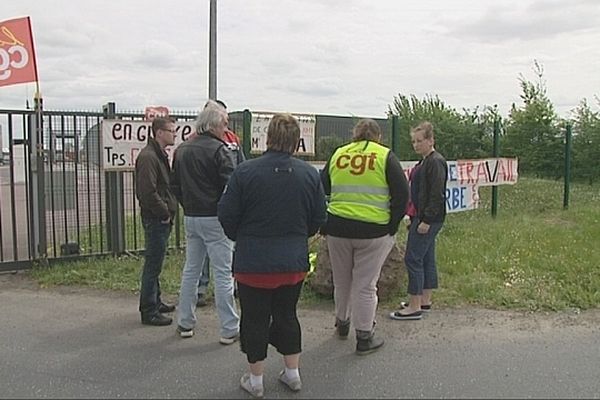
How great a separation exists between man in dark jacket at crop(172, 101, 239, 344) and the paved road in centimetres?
45

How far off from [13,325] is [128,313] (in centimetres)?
97

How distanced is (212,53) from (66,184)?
11.0ft

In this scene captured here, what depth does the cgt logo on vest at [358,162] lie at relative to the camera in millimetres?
4621

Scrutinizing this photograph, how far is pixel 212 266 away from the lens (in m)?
4.96

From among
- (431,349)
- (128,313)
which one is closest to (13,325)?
(128,313)

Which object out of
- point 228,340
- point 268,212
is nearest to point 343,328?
point 228,340

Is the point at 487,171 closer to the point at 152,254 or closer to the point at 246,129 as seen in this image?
the point at 246,129

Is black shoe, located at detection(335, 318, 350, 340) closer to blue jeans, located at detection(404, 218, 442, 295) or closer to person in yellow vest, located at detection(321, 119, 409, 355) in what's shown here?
person in yellow vest, located at detection(321, 119, 409, 355)

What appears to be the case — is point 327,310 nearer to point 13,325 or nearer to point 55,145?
point 13,325

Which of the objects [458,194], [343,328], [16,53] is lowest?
[343,328]

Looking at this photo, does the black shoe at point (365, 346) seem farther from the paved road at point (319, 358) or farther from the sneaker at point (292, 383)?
the sneaker at point (292, 383)

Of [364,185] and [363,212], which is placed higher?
[364,185]

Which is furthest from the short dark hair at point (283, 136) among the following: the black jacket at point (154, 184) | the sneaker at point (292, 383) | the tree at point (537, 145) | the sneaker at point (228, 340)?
the tree at point (537, 145)

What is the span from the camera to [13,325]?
5.41m
